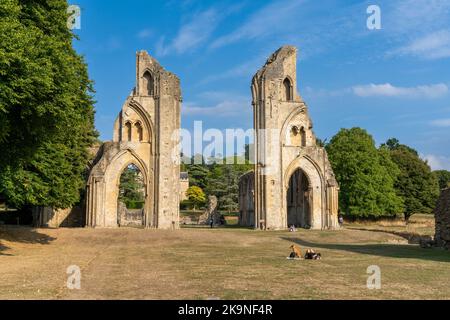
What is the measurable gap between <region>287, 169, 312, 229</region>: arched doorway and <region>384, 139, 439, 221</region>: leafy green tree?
17.6 meters

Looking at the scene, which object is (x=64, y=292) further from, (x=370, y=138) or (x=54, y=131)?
(x=370, y=138)

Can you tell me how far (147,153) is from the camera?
1818 inches

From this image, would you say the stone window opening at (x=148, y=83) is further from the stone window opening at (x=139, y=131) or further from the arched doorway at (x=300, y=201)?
the arched doorway at (x=300, y=201)

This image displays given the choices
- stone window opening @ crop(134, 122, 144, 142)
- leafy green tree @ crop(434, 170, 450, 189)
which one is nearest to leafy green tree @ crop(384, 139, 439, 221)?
stone window opening @ crop(134, 122, 144, 142)

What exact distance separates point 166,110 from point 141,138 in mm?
3561

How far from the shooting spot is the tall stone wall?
81.4 ft

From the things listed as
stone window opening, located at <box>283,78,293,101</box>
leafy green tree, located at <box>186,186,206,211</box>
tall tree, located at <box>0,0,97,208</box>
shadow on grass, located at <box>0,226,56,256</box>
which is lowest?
shadow on grass, located at <box>0,226,56,256</box>

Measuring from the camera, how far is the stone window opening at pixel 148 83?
4722 centimetres

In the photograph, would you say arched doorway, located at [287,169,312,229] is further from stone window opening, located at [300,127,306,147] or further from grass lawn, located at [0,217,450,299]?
grass lawn, located at [0,217,450,299]

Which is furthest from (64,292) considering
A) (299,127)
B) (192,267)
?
(299,127)

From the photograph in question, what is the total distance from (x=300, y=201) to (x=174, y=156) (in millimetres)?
14877

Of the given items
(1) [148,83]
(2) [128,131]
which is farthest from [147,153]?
(1) [148,83]

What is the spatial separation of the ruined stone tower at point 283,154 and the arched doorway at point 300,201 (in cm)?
20

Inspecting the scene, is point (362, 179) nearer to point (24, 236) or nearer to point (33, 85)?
point (24, 236)
